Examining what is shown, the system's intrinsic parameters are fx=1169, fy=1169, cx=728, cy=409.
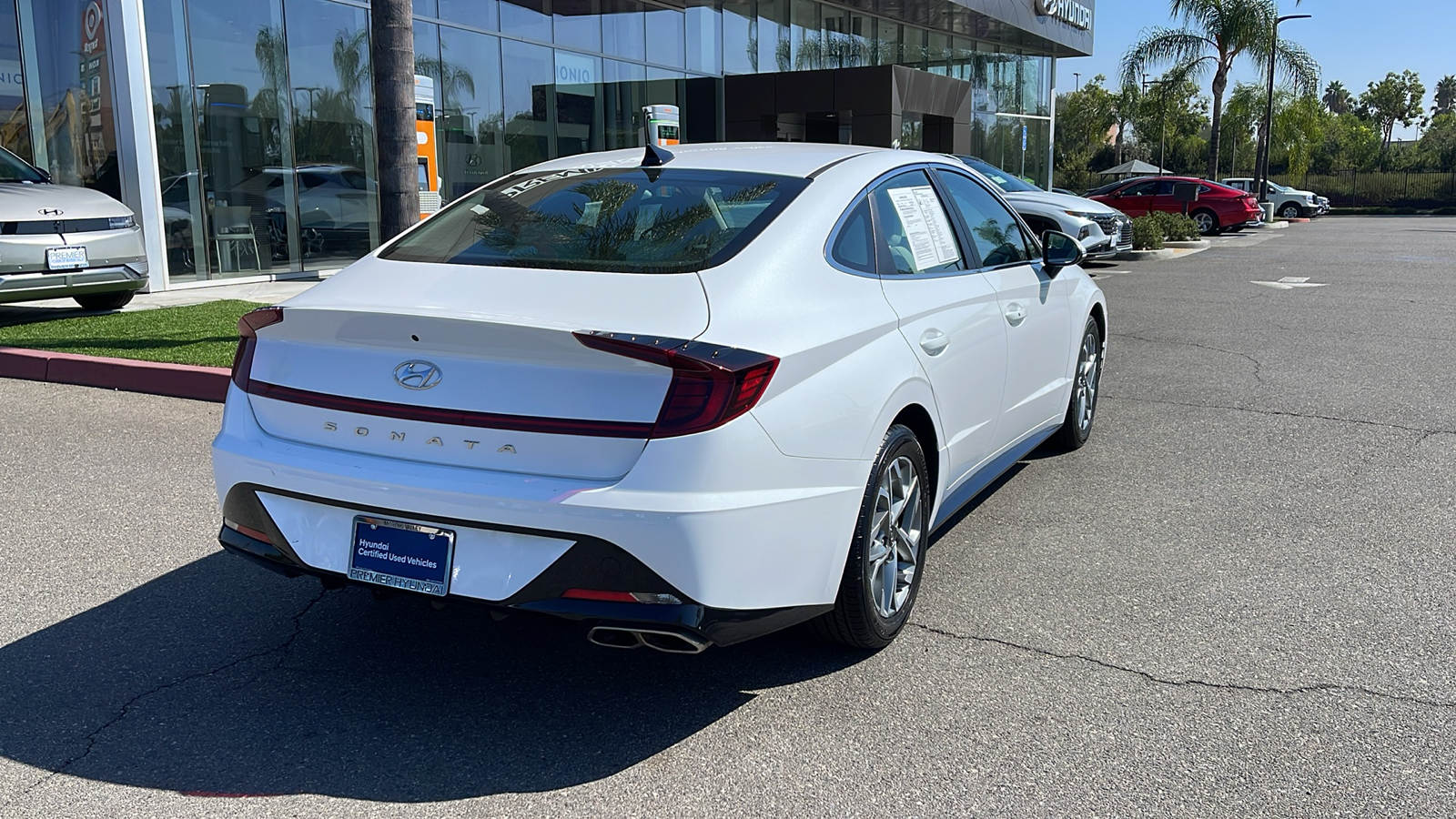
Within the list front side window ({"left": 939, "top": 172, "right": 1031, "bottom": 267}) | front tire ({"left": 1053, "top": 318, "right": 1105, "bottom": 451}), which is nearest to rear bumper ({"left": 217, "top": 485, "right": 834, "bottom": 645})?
front side window ({"left": 939, "top": 172, "right": 1031, "bottom": 267})

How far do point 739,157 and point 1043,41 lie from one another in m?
33.8

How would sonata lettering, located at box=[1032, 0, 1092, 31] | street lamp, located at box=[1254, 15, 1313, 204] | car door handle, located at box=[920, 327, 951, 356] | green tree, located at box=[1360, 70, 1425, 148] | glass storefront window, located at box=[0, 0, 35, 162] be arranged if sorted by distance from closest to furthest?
car door handle, located at box=[920, 327, 951, 356] → glass storefront window, located at box=[0, 0, 35, 162] → sonata lettering, located at box=[1032, 0, 1092, 31] → street lamp, located at box=[1254, 15, 1313, 204] → green tree, located at box=[1360, 70, 1425, 148]

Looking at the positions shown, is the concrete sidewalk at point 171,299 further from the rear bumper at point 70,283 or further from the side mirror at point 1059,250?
the side mirror at point 1059,250

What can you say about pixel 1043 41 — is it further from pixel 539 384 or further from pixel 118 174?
pixel 539 384

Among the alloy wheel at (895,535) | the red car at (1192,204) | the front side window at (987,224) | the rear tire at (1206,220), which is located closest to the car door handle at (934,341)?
the alloy wheel at (895,535)

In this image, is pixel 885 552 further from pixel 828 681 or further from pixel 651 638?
pixel 651 638

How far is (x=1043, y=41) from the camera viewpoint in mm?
35125

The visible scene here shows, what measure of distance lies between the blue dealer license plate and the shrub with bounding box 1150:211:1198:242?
77.2 feet

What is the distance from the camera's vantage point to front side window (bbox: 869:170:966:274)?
161 inches

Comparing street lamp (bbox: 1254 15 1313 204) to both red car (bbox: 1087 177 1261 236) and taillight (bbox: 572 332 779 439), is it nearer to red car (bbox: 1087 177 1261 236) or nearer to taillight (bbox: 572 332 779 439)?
red car (bbox: 1087 177 1261 236)

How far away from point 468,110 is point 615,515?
16.3m

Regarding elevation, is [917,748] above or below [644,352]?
below

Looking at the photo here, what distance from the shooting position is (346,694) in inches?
137

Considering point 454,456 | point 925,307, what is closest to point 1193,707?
point 925,307
